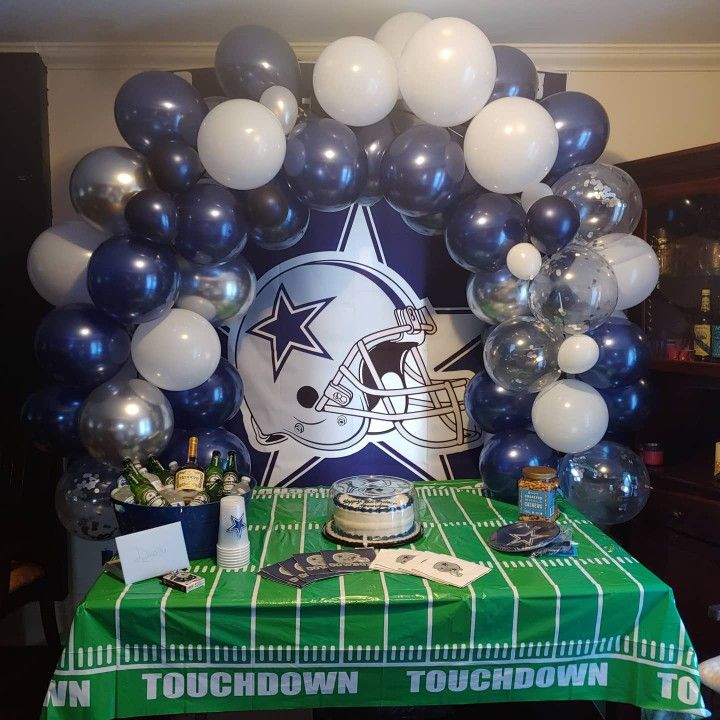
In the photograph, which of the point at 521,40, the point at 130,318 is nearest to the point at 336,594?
the point at 130,318

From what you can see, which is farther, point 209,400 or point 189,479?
point 209,400

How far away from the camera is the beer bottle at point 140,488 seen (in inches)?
73.5

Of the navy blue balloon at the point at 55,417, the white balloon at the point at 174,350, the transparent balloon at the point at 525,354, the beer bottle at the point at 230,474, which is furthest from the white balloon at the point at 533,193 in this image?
the navy blue balloon at the point at 55,417

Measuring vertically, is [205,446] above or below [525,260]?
below

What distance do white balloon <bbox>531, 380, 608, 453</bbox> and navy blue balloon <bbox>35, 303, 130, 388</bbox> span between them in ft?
4.49

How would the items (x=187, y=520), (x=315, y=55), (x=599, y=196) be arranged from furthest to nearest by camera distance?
(x=315, y=55) → (x=599, y=196) → (x=187, y=520)

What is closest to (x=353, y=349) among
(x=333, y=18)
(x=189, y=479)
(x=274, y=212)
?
(x=274, y=212)

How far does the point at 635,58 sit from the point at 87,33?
7.00ft

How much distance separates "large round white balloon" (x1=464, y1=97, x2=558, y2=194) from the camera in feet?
6.55

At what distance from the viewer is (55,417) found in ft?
7.13

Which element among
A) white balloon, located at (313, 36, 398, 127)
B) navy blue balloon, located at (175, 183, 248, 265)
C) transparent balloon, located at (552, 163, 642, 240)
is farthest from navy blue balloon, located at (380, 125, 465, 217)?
navy blue balloon, located at (175, 183, 248, 265)

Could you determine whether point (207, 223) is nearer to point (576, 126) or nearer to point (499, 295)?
point (499, 295)

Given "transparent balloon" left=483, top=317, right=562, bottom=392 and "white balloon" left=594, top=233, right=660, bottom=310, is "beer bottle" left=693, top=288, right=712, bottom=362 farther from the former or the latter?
"transparent balloon" left=483, top=317, right=562, bottom=392

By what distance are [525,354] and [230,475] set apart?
998 millimetres
